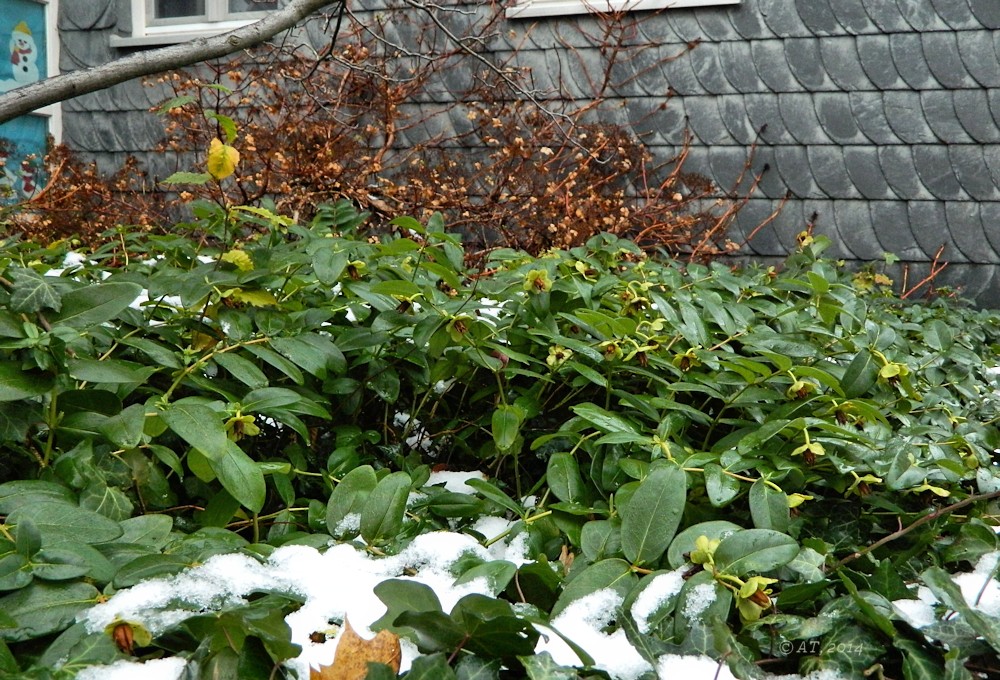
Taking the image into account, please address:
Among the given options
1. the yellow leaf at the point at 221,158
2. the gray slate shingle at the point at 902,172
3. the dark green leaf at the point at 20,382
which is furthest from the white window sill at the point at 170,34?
the dark green leaf at the point at 20,382

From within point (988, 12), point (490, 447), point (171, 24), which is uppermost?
point (988, 12)

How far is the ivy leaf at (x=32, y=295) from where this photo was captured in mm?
1074

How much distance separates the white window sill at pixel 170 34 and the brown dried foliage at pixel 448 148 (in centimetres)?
25

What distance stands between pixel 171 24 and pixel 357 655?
17.0 ft

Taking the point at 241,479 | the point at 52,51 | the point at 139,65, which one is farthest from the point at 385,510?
the point at 52,51

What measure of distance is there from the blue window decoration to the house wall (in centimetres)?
208

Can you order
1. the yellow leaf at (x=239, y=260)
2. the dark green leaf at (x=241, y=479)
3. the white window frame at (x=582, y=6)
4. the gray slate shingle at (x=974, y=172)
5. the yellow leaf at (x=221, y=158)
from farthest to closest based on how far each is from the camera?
the white window frame at (x=582, y=6) → the gray slate shingle at (x=974, y=172) → the yellow leaf at (x=239, y=260) → the yellow leaf at (x=221, y=158) → the dark green leaf at (x=241, y=479)

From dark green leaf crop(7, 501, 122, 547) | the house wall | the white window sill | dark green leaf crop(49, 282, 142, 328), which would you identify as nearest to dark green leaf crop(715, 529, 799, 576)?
dark green leaf crop(7, 501, 122, 547)

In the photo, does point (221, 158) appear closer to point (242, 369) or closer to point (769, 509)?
point (242, 369)

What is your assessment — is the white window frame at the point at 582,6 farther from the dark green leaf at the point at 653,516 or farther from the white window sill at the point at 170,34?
the dark green leaf at the point at 653,516

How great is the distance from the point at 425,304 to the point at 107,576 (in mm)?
735

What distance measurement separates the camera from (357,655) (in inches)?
30.1

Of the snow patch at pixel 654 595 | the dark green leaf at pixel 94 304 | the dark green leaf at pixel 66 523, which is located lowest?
the snow patch at pixel 654 595

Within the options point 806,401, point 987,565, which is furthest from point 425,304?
point 987,565
